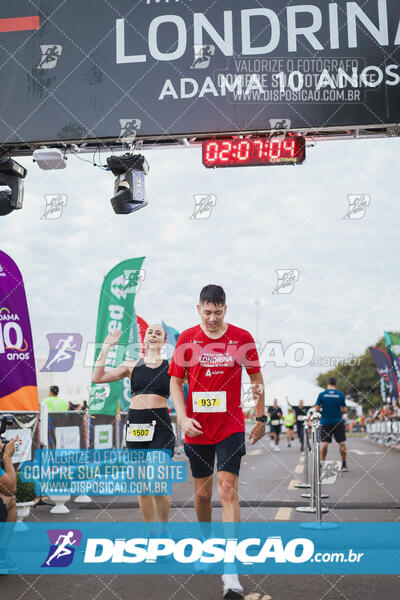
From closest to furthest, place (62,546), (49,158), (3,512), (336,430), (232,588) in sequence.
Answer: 1. (232,588)
2. (3,512)
3. (62,546)
4. (49,158)
5. (336,430)

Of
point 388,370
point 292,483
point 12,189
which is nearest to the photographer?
point 12,189

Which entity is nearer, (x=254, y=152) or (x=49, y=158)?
(x=254, y=152)

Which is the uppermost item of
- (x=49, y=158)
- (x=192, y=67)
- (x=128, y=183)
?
(x=192, y=67)

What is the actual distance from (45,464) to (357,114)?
5.91m

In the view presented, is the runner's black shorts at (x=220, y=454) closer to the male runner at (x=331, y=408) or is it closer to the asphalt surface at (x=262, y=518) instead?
the asphalt surface at (x=262, y=518)

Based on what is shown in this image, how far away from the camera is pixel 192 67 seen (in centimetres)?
870

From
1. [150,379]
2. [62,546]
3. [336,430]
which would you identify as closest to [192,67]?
[150,379]

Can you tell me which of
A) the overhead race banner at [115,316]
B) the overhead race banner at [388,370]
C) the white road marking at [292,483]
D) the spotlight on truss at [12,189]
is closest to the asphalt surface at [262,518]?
the white road marking at [292,483]

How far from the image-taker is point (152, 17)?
348 inches

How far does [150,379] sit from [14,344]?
2982 mm

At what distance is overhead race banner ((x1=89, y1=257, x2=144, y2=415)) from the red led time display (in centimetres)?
469

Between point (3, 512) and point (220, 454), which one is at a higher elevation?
point (220, 454)

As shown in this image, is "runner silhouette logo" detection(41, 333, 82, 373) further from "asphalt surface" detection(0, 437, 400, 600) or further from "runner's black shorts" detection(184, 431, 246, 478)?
"runner's black shorts" detection(184, 431, 246, 478)

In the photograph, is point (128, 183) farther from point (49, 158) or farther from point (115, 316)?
point (115, 316)
